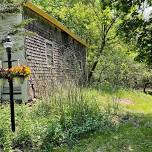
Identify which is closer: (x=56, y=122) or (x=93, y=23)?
(x=56, y=122)

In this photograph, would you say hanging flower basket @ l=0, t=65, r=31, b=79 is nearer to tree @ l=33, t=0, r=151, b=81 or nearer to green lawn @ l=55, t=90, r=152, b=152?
green lawn @ l=55, t=90, r=152, b=152

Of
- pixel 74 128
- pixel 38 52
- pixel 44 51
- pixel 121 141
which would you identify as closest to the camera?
pixel 121 141

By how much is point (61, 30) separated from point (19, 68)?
1188cm

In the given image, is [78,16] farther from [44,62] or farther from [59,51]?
[44,62]

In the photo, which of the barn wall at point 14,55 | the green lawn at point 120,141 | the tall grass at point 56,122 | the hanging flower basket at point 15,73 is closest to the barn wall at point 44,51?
the barn wall at point 14,55

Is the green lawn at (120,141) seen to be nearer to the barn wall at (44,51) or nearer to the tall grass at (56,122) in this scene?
the tall grass at (56,122)

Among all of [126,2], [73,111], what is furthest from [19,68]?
[126,2]

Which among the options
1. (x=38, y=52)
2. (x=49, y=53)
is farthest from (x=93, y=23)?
(x=38, y=52)

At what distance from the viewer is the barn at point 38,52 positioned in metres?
13.8

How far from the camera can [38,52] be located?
15969 mm

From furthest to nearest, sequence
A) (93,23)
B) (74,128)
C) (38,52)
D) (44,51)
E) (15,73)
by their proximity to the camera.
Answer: (93,23) < (44,51) < (38,52) < (74,128) < (15,73)

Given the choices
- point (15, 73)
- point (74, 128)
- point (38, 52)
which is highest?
point (38, 52)

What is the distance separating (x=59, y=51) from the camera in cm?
1967

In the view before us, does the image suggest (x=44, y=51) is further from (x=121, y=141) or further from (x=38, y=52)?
(x=121, y=141)
